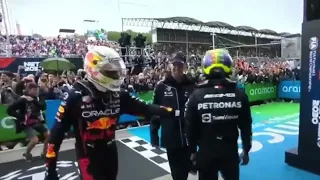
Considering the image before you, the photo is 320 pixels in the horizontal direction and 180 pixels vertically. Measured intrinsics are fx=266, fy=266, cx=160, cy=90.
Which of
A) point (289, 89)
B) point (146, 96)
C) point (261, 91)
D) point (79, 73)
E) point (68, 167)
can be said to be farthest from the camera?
point (289, 89)

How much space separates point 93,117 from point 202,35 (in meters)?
30.2

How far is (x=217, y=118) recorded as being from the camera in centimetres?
234

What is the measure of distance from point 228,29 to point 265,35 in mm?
7995

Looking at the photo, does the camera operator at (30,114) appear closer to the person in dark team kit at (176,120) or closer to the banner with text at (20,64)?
the person in dark team kit at (176,120)

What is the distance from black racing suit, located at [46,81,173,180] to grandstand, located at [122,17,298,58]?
21678 mm

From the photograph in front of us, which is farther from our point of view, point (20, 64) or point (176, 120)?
point (20, 64)

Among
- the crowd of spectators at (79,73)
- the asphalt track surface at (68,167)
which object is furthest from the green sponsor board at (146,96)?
the asphalt track surface at (68,167)

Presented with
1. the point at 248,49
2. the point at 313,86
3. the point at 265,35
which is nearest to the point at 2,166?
the point at 313,86

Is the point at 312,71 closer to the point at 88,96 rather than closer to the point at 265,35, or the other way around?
the point at 88,96

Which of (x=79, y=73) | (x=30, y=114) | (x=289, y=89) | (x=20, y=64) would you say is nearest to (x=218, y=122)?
(x=30, y=114)

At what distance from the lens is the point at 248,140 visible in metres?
2.55

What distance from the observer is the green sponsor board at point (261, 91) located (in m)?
11.3

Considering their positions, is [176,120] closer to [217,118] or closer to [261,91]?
[217,118]

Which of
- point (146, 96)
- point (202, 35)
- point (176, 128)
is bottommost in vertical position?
point (146, 96)
